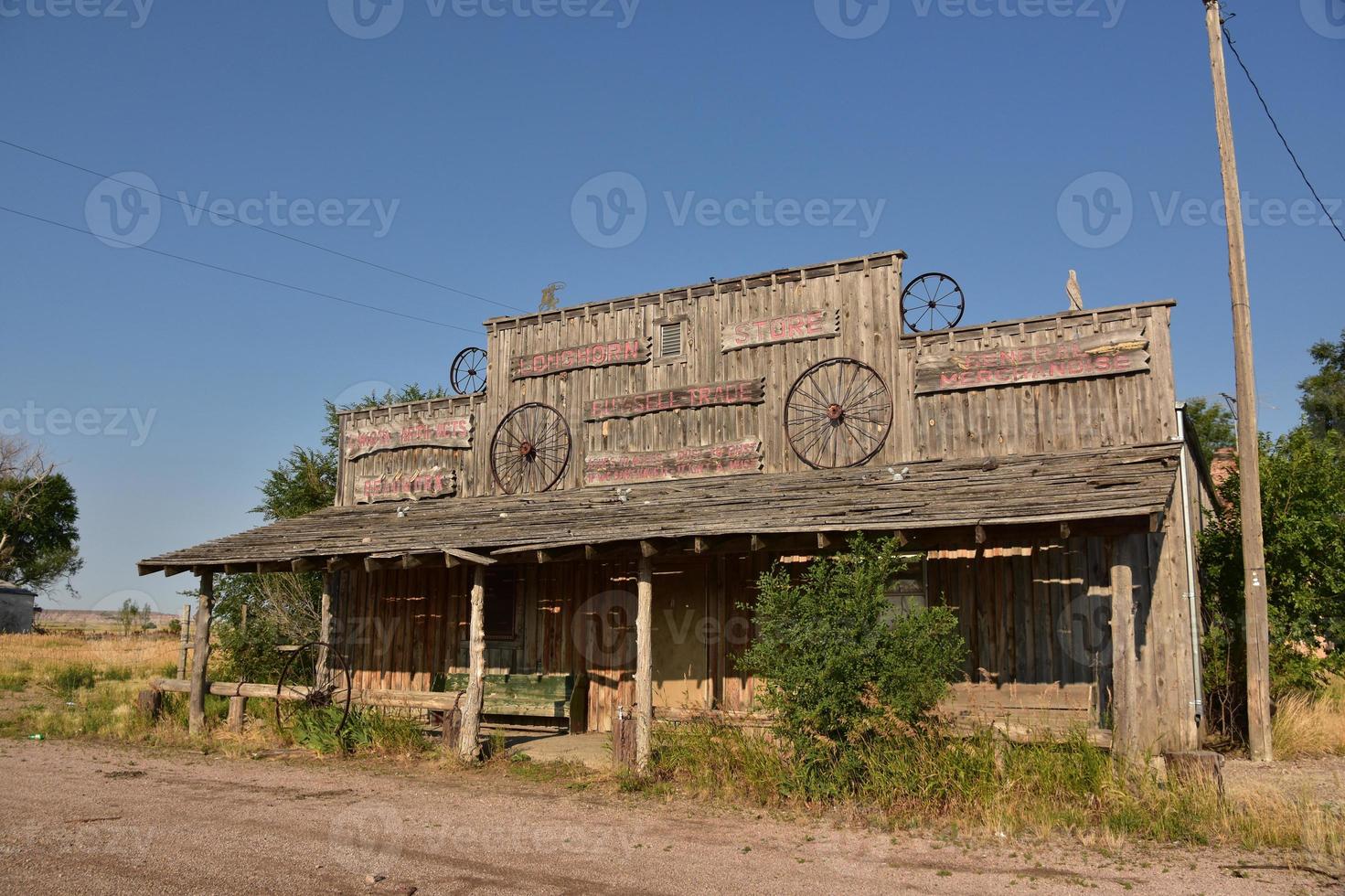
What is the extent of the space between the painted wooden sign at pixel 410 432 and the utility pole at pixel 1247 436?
11863mm

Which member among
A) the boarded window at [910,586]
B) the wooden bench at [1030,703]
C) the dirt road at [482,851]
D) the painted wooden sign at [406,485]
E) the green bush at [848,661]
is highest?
the painted wooden sign at [406,485]

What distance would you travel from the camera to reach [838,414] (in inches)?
578

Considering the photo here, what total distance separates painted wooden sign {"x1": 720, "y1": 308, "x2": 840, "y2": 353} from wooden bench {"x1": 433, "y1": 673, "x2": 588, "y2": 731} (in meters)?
5.61

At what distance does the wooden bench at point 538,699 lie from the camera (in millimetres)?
14875

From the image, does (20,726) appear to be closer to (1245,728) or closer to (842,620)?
(842,620)

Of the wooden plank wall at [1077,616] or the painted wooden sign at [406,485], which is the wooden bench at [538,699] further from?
the wooden plank wall at [1077,616]

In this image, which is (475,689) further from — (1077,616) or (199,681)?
(1077,616)

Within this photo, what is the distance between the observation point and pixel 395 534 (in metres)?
15.3

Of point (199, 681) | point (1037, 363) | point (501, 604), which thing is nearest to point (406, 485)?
point (501, 604)

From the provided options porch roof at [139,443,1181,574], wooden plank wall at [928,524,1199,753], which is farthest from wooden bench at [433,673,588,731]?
wooden plank wall at [928,524,1199,753]

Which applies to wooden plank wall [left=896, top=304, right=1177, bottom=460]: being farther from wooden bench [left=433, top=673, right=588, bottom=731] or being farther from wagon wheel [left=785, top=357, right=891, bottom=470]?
wooden bench [left=433, top=673, right=588, bottom=731]

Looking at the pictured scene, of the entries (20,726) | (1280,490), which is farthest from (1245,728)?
(20,726)

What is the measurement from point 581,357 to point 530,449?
1.76 metres

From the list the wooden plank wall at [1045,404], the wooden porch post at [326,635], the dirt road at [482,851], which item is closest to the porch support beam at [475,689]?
the dirt road at [482,851]
